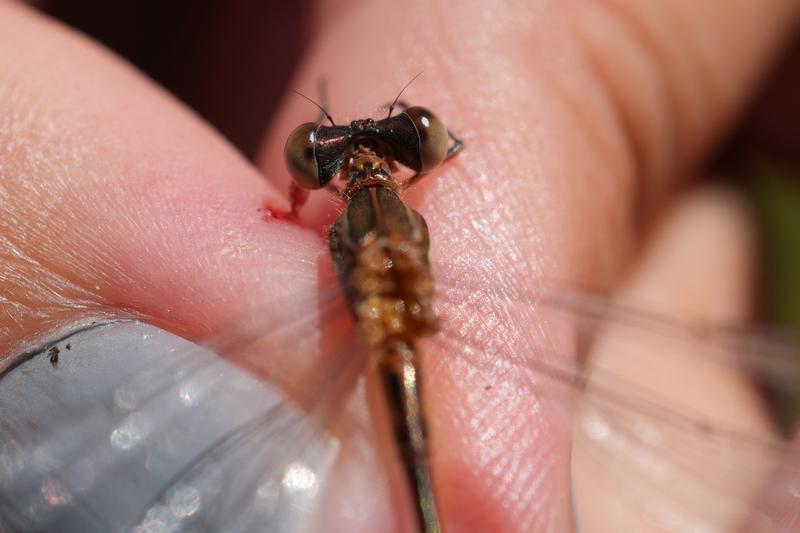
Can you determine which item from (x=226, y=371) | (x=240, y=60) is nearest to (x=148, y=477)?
(x=226, y=371)

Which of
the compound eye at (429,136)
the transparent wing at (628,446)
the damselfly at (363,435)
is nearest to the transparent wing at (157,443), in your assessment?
the damselfly at (363,435)

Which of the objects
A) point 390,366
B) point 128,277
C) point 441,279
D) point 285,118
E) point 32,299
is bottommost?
point 32,299

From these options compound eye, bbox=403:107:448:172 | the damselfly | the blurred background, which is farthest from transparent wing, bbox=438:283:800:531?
the blurred background

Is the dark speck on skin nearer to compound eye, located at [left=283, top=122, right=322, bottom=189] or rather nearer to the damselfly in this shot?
the damselfly

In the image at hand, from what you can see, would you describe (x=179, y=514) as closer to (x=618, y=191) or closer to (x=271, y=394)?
(x=271, y=394)

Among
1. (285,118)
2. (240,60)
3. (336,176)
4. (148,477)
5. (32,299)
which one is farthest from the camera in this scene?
(240,60)

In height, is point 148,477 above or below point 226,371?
below

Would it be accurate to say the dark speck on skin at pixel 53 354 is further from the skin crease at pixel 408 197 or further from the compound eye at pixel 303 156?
the compound eye at pixel 303 156
